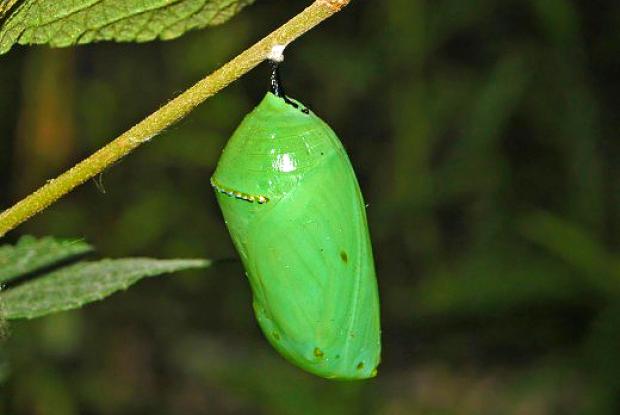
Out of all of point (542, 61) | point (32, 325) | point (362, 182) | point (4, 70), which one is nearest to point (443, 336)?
point (362, 182)

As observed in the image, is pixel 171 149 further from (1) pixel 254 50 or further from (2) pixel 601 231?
(1) pixel 254 50

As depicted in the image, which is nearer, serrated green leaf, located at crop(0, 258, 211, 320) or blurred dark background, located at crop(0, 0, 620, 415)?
serrated green leaf, located at crop(0, 258, 211, 320)

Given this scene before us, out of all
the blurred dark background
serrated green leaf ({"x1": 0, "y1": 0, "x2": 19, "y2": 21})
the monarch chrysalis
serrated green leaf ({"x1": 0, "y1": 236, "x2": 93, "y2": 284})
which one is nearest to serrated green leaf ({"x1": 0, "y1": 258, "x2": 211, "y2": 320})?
serrated green leaf ({"x1": 0, "y1": 236, "x2": 93, "y2": 284})

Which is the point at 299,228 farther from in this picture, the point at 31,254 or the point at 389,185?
the point at 389,185

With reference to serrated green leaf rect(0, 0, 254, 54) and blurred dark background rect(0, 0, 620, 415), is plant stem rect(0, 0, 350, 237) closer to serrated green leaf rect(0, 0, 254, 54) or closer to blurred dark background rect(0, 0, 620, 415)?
serrated green leaf rect(0, 0, 254, 54)

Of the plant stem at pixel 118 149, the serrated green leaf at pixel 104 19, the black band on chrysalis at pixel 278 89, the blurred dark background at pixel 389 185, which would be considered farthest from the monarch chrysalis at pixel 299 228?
the blurred dark background at pixel 389 185

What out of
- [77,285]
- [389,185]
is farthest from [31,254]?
[389,185]
